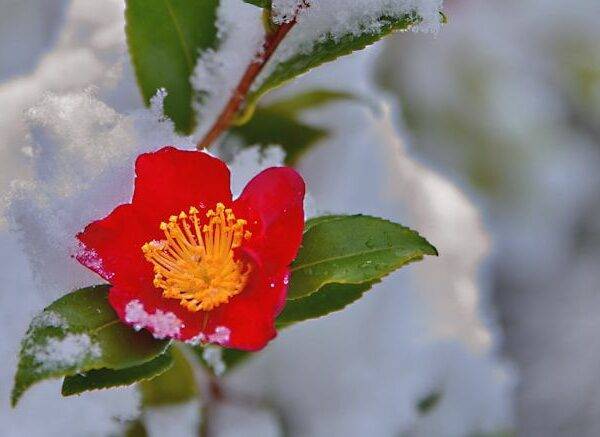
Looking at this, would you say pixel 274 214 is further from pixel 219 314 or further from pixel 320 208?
pixel 320 208

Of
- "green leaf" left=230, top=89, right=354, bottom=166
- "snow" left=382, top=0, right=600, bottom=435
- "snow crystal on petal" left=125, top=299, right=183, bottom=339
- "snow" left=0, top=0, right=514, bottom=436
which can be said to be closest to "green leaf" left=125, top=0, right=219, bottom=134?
"snow" left=0, top=0, right=514, bottom=436

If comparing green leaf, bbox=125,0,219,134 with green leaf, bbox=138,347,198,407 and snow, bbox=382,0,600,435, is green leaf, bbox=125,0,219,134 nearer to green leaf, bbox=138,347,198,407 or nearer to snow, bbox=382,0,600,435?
green leaf, bbox=138,347,198,407

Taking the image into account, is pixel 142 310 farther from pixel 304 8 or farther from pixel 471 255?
pixel 471 255

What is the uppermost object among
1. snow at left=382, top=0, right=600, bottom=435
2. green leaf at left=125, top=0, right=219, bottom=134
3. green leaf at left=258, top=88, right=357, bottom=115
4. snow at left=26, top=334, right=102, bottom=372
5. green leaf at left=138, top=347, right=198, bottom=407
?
snow at left=382, top=0, right=600, bottom=435

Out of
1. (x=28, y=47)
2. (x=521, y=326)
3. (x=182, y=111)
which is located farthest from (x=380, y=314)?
(x=521, y=326)

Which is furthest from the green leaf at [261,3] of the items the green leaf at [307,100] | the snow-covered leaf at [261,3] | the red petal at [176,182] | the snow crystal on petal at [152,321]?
the green leaf at [307,100]

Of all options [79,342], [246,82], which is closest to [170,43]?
[246,82]
